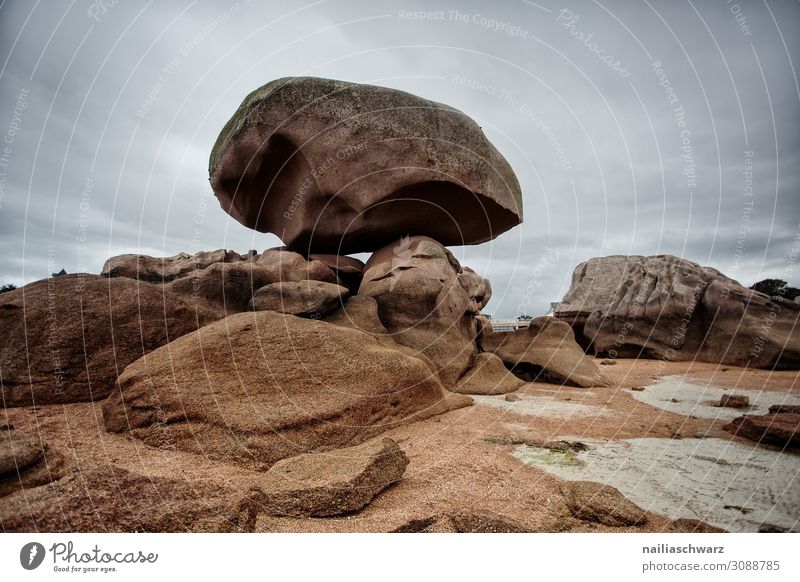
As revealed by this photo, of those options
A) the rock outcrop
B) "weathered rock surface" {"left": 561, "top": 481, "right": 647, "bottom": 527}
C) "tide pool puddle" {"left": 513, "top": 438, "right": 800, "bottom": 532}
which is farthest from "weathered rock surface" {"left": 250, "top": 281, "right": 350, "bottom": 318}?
the rock outcrop

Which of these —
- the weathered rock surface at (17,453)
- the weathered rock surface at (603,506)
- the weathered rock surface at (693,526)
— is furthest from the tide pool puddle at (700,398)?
the weathered rock surface at (17,453)

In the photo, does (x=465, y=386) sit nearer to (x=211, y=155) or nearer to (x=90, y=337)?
(x=90, y=337)

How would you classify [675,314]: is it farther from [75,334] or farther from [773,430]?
[75,334]

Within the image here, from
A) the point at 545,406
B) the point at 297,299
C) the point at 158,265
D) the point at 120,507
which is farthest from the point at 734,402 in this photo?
the point at 158,265

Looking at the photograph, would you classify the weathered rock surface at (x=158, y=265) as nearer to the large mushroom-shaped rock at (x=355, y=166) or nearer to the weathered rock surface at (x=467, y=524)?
the large mushroom-shaped rock at (x=355, y=166)

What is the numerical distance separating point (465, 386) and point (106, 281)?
575cm

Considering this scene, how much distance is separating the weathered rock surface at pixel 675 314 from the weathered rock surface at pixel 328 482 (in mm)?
12447

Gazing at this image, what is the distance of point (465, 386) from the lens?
725cm

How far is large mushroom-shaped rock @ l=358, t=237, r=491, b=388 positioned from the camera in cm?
749

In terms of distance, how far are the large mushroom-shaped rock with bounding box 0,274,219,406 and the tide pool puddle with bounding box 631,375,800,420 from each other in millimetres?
7400

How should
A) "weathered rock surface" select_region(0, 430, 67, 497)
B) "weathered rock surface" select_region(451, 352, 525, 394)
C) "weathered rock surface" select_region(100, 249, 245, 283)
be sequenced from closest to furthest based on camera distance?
1. "weathered rock surface" select_region(0, 430, 67, 497)
2. "weathered rock surface" select_region(451, 352, 525, 394)
3. "weathered rock surface" select_region(100, 249, 245, 283)

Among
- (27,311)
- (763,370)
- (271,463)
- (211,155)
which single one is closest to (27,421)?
(27,311)

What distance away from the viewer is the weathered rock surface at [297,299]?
6.55 metres
